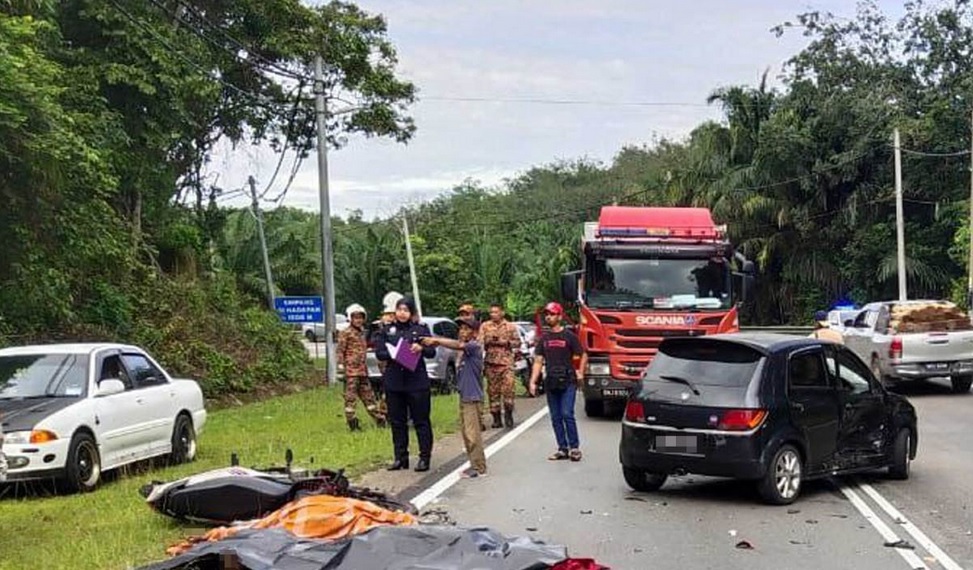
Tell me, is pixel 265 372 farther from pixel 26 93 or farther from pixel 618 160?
pixel 618 160

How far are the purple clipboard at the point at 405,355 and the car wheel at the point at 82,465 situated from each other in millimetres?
3227

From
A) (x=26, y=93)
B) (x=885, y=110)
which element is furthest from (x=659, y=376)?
(x=885, y=110)

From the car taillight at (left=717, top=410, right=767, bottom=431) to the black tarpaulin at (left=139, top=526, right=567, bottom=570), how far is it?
12.2 ft

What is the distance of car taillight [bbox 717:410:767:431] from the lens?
9.62m

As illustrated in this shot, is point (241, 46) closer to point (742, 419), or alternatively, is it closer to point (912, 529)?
point (742, 419)

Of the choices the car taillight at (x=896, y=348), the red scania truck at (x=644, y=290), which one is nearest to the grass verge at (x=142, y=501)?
the red scania truck at (x=644, y=290)

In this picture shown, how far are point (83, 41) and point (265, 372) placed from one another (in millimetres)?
9230

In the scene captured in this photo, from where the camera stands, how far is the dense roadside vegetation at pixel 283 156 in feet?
60.2

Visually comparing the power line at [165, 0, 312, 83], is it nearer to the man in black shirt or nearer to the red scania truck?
the red scania truck

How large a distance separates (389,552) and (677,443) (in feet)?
14.6

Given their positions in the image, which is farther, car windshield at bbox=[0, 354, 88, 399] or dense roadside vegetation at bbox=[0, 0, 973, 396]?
dense roadside vegetation at bbox=[0, 0, 973, 396]

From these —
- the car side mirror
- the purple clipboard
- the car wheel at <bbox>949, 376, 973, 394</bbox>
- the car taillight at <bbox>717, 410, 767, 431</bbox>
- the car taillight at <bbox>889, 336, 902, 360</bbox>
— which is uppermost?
the purple clipboard

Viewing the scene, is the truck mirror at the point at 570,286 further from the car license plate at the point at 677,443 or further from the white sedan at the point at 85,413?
the car license plate at the point at 677,443

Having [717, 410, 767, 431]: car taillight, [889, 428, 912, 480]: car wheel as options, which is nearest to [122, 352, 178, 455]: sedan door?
[717, 410, 767, 431]: car taillight
